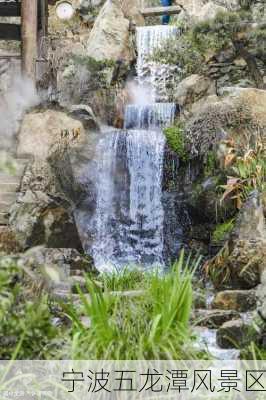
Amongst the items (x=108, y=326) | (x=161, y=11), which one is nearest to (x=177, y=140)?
(x=108, y=326)

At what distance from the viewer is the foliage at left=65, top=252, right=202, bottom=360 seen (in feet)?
9.84

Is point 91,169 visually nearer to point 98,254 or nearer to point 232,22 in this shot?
point 98,254

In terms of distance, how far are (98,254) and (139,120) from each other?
421cm

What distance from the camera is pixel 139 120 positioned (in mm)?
12969

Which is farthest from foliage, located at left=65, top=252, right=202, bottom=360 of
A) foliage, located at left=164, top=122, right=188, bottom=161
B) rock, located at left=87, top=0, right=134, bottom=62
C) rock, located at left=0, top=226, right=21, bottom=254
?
rock, located at left=87, top=0, right=134, bottom=62

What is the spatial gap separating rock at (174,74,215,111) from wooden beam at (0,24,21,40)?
3855 millimetres

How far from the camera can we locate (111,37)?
52.6ft

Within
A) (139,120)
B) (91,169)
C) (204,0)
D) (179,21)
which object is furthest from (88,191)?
(204,0)

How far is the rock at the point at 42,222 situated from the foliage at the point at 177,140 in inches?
112

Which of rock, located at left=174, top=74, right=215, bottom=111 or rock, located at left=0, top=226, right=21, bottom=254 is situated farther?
rock, located at left=174, top=74, right=215, bottom=111

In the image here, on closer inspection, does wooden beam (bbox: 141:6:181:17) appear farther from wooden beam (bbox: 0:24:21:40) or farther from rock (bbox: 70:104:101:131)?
rock (bbox: 70:104:101:131)

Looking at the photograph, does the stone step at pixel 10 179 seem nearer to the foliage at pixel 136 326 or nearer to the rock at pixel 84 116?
the rock at pixel 84 116

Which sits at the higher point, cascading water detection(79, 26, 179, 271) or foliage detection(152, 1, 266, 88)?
foliage detection(152, 1, 266, 88)

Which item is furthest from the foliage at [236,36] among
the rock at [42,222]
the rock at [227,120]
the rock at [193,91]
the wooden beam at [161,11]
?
the wooden beam at [161,11]
